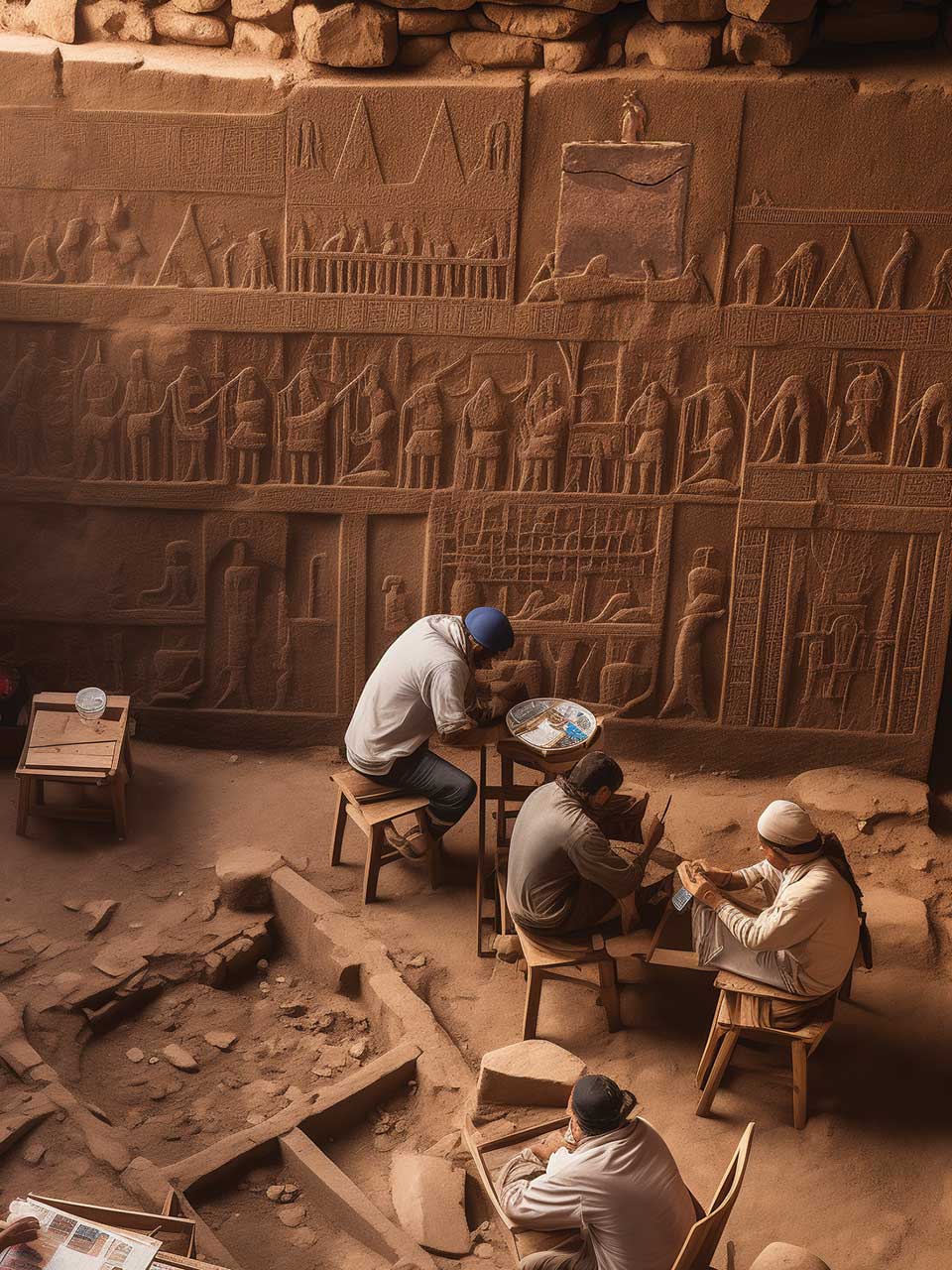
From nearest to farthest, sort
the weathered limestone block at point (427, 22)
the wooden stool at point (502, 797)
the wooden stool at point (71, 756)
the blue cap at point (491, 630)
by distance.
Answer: the wooden stool at point (502, 797), the blue cap at point (491, 630), the wooden stool at point (71, 756), the weathered limestone block at point (427, 22)

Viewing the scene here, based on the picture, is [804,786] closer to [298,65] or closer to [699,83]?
[699,83]

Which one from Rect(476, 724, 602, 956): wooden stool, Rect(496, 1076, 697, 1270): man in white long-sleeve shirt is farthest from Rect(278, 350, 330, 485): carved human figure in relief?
Rect(496, 1076, 697, 1270): man in white long-sleeve shirt

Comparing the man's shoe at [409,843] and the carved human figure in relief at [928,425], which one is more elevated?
the carved human figure in relief at [928,425]

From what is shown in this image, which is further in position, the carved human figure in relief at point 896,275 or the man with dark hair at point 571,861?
the carved human figure in relief at point 896,275

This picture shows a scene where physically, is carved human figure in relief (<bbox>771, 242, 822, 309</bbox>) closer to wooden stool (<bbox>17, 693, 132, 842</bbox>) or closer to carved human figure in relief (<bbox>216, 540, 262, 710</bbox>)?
carved human figure in relief (<bbox>216, 540, 262, 710</bbox>)

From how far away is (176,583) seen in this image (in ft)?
27.1

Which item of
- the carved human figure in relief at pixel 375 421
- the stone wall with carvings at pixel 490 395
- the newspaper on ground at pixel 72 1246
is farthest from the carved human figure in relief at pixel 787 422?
the newspaper on ground at pixel 72 1246

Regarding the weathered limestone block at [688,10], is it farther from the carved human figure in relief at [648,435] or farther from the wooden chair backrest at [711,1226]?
the wooden chair backrest at [711,1226]

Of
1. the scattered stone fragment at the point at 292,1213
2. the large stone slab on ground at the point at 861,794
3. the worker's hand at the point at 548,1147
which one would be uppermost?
the worker's hand at the point at 548,1147

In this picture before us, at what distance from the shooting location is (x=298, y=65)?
25.0ft

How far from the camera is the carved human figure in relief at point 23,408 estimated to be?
794 cm

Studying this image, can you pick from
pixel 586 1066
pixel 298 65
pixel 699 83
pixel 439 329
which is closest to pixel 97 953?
pixel 586 1066

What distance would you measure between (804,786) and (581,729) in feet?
8.34

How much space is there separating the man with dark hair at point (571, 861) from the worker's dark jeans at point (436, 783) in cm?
98
